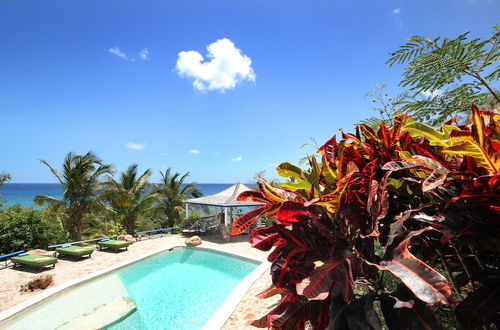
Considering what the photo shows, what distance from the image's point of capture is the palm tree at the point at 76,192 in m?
12.8

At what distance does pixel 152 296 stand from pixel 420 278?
339 inches

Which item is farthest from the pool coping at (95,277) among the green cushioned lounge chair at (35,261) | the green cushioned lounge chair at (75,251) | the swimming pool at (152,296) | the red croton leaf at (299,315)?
the red croton leaf at (299,315)

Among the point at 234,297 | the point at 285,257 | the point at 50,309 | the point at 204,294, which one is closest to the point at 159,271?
the point at 204,294

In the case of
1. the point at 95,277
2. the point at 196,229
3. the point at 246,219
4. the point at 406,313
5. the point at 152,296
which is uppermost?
the point at 246,219

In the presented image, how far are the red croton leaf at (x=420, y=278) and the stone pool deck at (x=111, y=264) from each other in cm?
289

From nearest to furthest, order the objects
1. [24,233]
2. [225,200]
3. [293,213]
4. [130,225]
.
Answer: [293,213] → [24,233] → [225,200] → [130,225]

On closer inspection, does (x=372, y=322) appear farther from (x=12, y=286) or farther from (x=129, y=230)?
(x=129, y=230)

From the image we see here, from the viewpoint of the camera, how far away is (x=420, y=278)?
61cm

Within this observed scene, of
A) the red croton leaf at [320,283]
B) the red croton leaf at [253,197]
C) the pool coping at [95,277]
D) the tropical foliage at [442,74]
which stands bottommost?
the pool coping at [95,277]

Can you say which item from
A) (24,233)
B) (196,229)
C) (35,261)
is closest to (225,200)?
(196,229)

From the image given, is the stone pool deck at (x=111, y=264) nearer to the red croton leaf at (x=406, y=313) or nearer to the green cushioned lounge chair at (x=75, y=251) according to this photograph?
the green cushioned lounge chair at (x=75, y=251)

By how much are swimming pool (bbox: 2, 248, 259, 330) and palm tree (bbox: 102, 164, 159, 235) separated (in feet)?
17.7

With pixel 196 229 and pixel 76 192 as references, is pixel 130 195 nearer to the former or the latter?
pixel 76 192

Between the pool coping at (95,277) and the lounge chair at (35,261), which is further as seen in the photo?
the lounge chair at (35,261)
